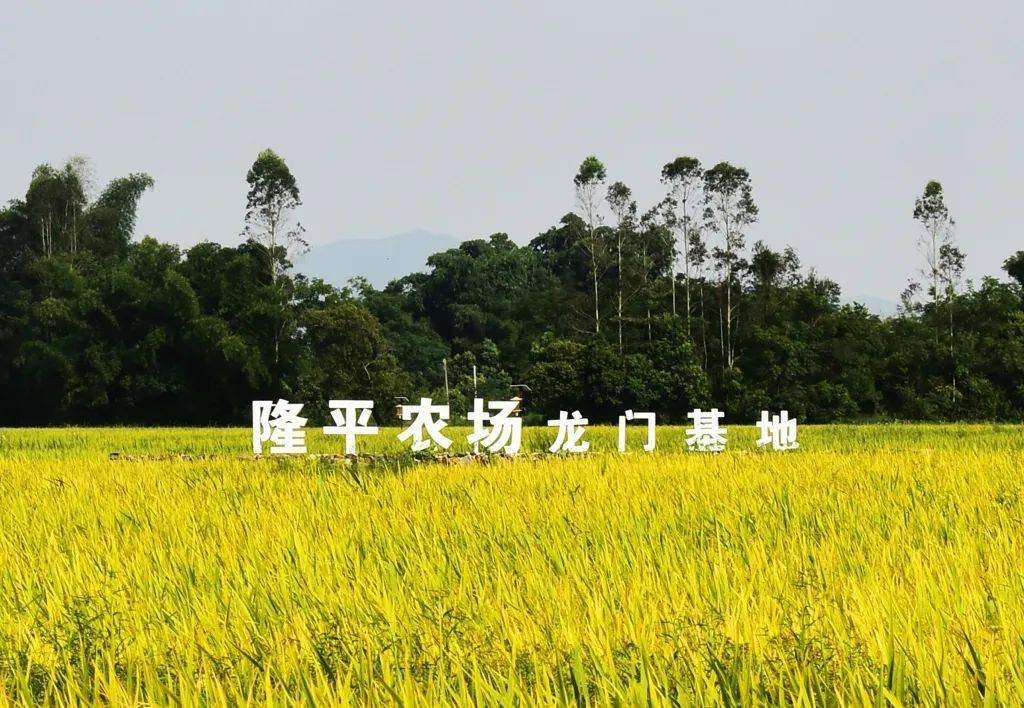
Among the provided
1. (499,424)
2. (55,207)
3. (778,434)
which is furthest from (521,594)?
(55,207)

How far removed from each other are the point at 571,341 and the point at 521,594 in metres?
29.9

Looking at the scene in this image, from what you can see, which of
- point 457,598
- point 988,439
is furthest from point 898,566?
point 988,439

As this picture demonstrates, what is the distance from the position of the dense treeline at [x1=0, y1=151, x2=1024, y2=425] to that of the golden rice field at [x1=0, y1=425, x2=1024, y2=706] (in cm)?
2538

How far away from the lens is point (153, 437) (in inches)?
835

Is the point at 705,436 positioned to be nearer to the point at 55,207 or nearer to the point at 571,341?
the point at 571,341

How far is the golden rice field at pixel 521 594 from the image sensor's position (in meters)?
2.44

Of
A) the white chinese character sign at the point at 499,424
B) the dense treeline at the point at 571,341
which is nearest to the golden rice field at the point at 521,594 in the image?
the white chinese character sign at the point at 499,424

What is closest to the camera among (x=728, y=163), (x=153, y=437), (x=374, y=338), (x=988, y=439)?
(x=988, y=439)

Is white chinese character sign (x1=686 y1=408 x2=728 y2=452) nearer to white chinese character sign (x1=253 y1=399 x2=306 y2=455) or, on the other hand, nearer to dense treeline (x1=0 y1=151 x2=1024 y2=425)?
white chinese character sign (x1=253 y1=399 x2=306 y2=455)

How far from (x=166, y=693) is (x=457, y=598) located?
3.46 feet

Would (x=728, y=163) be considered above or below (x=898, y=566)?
above

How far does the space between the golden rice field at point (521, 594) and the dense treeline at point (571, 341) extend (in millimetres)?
25379

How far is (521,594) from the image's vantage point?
11.6 feet

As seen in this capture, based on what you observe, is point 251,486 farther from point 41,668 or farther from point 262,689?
point 262,689
